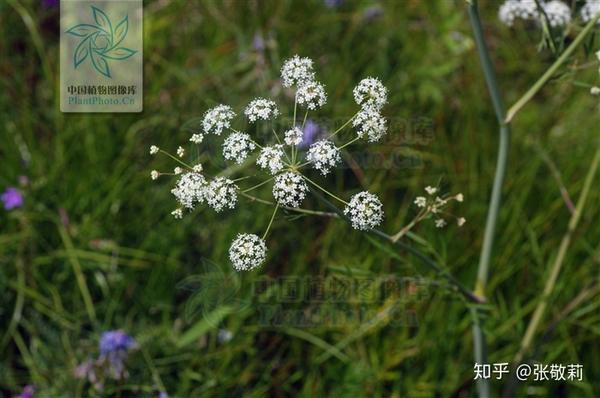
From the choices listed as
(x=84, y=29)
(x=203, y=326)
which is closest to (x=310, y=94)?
(x=203, y=326)

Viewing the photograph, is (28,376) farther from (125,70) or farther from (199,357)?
(125,70)

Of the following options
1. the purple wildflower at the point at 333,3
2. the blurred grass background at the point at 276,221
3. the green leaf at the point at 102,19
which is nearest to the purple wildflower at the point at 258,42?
the blurred grass background at the point at 276,221

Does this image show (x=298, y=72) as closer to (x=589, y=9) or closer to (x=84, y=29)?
(x=589, y=9)

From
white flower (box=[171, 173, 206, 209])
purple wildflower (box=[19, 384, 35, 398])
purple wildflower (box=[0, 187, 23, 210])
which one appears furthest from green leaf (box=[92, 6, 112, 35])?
white flower (box=[171, 173, 206, 209])

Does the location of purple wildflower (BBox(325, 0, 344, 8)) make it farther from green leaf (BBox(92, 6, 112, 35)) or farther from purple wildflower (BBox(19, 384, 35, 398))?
purple wildflower (BBox(19, 384, 35, 398))

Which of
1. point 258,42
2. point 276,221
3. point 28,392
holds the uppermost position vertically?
point 258,42
